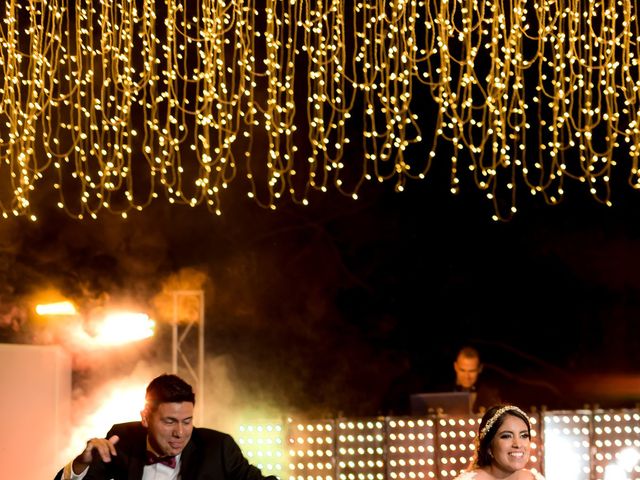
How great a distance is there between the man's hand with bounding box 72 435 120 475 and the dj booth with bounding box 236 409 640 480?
3031mm

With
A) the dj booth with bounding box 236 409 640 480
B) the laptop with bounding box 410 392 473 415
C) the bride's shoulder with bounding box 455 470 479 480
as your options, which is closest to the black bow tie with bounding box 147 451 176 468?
the bride's shoulder with bounding box 455 470 479 480

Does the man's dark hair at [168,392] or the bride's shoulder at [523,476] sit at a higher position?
the man's dark hair at [168,392]

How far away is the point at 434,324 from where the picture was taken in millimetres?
9430

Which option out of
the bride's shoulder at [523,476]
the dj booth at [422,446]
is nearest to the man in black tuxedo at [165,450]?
the bride's shoulder at [523,476]

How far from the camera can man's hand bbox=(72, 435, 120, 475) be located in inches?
130

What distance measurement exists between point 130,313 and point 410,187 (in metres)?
2.79

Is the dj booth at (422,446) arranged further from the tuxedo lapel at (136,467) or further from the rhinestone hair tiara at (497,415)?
the tuxedo lapel at (136,467)

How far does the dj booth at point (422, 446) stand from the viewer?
6117mm

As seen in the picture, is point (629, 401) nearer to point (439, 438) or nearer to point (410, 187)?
point (410, 187)

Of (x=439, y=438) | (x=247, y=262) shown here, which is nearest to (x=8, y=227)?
(x=247, y=262)

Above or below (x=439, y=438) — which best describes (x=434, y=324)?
above

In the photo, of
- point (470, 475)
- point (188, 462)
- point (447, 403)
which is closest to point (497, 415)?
point (470, 475)

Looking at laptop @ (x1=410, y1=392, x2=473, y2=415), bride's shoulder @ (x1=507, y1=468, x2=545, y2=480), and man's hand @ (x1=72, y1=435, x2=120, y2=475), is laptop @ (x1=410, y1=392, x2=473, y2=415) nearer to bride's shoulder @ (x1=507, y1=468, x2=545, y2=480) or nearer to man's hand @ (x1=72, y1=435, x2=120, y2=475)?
bride's shoulder @ (x1=507, y1=468, x2=545, y2=480)

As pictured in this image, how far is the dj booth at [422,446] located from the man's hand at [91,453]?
9.94 ft
